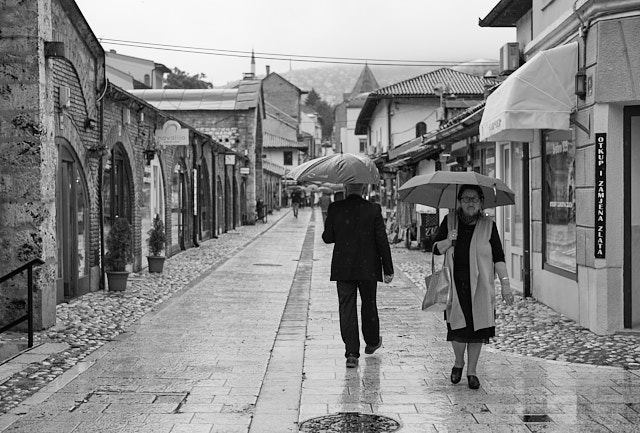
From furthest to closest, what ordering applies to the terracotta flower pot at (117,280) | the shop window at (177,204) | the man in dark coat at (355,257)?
the shop window at (177,204) → the terracotta flower pot at (117,280) → the man in dark coat at (355,257)

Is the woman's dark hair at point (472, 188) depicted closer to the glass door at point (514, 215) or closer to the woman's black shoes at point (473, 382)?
the woman's black shoes at point (473, 382)

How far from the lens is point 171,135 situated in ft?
65.2

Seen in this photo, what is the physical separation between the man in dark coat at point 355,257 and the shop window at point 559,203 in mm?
3601

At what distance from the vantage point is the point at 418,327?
10.6m

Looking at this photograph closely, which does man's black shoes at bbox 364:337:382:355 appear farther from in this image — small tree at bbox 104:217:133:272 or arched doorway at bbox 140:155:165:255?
arched doorway at bbox 140:155:165:255

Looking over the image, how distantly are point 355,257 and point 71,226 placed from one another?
6587mm

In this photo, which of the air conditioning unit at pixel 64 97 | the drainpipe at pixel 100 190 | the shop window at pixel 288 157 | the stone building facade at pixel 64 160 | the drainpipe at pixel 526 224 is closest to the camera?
the stone building facade at pixel 64 160

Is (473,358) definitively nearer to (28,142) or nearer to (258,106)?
(28,142)

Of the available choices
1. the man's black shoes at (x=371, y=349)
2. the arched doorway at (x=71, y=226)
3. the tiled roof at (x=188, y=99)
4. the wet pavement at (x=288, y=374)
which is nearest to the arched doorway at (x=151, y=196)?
the arched doorway at (x=71, y=226)

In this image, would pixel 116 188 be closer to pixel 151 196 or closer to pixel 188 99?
pixel 151 196

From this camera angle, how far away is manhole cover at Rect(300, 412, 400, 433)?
19.8ft

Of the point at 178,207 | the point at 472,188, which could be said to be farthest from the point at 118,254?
the point at 178,207

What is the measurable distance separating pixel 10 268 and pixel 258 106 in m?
38.6

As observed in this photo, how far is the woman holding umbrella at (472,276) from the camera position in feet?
23.8
